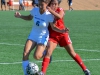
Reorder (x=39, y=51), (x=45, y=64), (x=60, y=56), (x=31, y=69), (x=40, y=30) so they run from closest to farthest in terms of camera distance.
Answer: (x=31, y=69)
(x=45, y=64)
(x=39, y=51)
(x=40, y=30)
(x=60, y=56)

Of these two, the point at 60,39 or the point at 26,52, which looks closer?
the point at 26,52

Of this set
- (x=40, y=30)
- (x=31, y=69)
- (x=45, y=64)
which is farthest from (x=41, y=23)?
(x=31, y=69)

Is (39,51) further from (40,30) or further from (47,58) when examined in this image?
(40,30)

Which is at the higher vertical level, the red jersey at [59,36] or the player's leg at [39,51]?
the red jersey at [59,36]

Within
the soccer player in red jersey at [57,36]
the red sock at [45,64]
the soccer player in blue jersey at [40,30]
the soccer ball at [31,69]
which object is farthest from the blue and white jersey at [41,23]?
the soccer ball at [31,69]

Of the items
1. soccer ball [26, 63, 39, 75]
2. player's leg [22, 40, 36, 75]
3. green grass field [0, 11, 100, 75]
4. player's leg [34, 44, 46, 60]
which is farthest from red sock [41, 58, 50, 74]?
green grass field [0, 11, 100, 75]

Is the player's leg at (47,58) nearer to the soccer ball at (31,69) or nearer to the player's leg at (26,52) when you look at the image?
the soccer ball at (31,69)

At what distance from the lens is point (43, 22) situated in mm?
11102

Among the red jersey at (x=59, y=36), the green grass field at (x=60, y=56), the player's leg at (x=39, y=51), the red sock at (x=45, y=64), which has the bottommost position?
the green grass field at (x=60, y=56)

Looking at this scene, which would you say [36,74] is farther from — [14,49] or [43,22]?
[14,49]

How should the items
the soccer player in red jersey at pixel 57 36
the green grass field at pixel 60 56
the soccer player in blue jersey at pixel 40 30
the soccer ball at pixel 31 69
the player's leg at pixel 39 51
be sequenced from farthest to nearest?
the green grass field at pixel 60 56, the soccer player in red jersey at pixel 57 36, the soccer player in blue jersey at pixel 40 30, the player's leg at pixel 39 51, the soccer ball at pixel 31 69

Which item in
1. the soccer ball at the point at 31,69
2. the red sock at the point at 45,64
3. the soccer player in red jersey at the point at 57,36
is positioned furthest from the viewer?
the soccer player in red jersey at the point at 57,36

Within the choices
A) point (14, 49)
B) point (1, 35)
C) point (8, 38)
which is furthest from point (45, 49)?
point (1, 35)

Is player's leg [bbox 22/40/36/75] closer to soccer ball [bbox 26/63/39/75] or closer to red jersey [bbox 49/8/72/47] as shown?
soccer ball [bbox 26/63/39/75]
